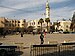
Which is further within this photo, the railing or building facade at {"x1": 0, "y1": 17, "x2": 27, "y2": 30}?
building facade at {"x1": 0, "y1": 17, "x2": 27, "y2": 30}

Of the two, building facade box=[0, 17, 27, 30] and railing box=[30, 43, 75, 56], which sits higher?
building facade box=[0, 17, 27, 30]

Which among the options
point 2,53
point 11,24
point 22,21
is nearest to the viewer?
point 2,53

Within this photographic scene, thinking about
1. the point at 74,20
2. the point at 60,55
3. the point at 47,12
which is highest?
the point at 47,12

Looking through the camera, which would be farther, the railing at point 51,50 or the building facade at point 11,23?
the building facade at point 11,23

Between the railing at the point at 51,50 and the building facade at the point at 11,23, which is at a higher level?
the building facade at the point at 11,23

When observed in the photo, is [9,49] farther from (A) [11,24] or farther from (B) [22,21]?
(B) [22,21]

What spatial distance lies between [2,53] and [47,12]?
152254 mm

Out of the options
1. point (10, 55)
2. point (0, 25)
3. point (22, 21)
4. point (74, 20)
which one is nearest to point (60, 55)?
point (10, 55)

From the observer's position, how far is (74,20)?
179 ft

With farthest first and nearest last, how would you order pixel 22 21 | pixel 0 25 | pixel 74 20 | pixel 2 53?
pixel 22 21
pixel 0 25
pixel 74 20
pixel 2 53

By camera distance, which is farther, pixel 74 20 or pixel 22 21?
pixel 22 21

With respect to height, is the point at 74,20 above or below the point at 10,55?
above

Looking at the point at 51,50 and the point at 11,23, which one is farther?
the point at 11,23

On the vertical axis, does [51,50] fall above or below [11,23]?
below
